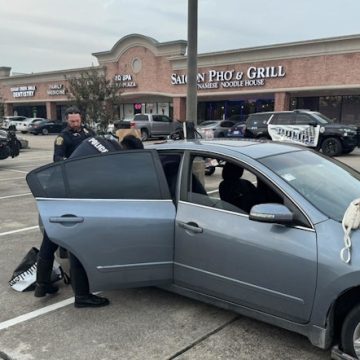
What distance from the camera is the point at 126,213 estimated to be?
362 centimetres

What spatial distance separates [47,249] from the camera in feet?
13.0

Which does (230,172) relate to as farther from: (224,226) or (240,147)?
(224,226)

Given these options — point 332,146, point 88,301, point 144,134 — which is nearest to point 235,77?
point 144,134

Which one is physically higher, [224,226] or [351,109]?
[351,109]

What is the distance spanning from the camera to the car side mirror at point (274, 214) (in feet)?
9.79

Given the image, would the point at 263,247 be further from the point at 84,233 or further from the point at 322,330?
the point at 84,233

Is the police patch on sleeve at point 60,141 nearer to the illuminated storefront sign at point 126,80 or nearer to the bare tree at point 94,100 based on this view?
the bare tree at point 94,100

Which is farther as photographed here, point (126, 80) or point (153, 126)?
point (126, 80)

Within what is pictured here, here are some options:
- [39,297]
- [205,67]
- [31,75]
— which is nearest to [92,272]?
[39,297]

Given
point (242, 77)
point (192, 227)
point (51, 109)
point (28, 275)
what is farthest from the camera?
point (51, 109)

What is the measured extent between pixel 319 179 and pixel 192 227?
105 centimetres

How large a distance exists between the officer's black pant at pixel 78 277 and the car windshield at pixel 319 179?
67.8 inches

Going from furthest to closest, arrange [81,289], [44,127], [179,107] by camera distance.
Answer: [44,127], [179,107], [81,289]

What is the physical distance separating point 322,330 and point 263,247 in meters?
0.64
